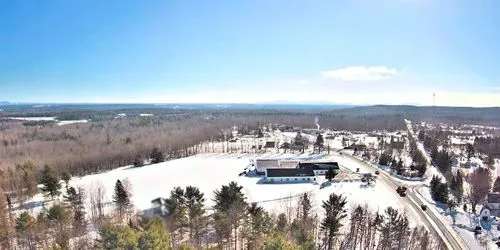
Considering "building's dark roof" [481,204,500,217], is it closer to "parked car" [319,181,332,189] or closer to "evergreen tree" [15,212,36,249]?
"parked car" [319,181,332,189]

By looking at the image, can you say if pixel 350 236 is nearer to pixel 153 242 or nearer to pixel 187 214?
pixel 187 214

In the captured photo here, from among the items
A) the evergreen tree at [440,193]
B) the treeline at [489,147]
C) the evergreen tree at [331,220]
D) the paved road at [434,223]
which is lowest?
the paved road at [434,223]

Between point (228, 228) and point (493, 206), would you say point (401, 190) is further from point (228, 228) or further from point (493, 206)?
point (228, 228)

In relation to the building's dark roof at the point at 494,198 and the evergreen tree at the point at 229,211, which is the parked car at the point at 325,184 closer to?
the building's dark roof at the point at 494,198

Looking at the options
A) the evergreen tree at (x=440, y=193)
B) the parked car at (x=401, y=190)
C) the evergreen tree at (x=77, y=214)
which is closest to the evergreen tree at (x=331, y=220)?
the evergreen tree at (x=77, y=214)

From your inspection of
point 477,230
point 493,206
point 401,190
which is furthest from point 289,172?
point 477,230

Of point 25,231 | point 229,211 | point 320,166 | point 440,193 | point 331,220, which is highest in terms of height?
point 229,211
